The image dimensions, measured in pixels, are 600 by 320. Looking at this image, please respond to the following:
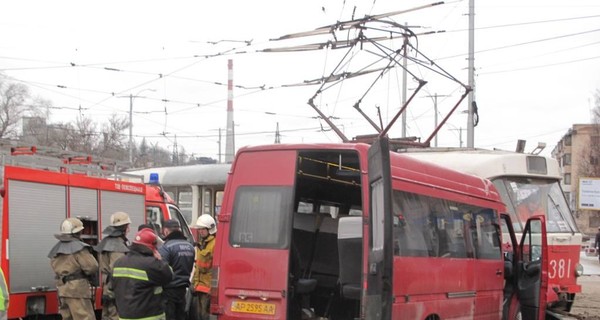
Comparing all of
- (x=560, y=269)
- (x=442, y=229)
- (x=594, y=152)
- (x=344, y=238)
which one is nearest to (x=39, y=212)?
(x=344, y=238)

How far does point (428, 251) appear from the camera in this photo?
757 centimetres

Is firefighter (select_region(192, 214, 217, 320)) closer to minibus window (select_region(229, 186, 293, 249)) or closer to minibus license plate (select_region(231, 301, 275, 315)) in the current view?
minibus window (select_region(229, 186, 293, 249))

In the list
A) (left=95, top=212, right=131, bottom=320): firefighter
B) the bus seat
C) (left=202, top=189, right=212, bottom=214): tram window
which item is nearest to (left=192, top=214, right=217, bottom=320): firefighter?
(left=95, top=212, right=131, bottom=320): firefighter

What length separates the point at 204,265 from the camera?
8.34 m

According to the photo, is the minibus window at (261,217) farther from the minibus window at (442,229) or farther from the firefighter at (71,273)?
the firefighter at (71,273)

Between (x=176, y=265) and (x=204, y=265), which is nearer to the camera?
(x=176, y=265)

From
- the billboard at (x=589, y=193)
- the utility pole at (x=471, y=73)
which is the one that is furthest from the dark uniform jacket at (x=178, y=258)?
the billboard at (x=589, y=193)

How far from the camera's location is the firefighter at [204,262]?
8.32 meters

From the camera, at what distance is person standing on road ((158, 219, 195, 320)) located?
311 inches

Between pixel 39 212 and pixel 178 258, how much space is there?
171cm

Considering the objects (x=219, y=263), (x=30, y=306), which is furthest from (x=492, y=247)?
(x=30, y=306)

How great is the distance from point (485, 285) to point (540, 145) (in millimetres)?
5484

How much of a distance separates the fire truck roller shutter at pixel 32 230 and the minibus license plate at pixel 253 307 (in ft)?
8.11

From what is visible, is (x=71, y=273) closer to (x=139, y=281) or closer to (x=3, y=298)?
(x=139, y=281)
